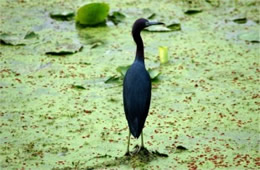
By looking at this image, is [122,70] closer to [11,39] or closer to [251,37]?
[11,39]

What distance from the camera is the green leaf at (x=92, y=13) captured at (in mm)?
5570

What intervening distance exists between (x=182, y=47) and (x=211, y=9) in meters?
1.04

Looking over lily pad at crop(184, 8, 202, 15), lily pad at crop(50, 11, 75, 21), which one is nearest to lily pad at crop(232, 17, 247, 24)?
lily pad at crop(184, 8, 202, 15)

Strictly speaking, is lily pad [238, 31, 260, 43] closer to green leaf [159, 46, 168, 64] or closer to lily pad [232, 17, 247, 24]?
lily pad [232, 17, 247, 24]

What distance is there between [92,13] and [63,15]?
346 mm

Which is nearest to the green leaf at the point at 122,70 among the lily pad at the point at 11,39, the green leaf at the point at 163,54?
the green leaf at the point at 163,54

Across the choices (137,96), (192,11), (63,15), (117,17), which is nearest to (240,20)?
(192,11)

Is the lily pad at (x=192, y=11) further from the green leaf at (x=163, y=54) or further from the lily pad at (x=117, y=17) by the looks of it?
the green leaf at (x=163, y=54)

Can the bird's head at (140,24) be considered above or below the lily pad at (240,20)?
above

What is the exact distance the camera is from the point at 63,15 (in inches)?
229

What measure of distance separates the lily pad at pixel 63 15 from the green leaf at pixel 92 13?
0.21 metres

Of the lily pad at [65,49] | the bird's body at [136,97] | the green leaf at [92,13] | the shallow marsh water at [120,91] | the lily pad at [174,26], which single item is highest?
the bird's body at [136,97]

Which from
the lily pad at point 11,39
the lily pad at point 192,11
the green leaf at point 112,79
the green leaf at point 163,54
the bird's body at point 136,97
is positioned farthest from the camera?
the lily pad at point 192,11

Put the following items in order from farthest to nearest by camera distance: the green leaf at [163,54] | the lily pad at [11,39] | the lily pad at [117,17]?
1. the lily pad at [117,17]
2. the lily pad at [11,39]
3. the green leaf at [163,54]
